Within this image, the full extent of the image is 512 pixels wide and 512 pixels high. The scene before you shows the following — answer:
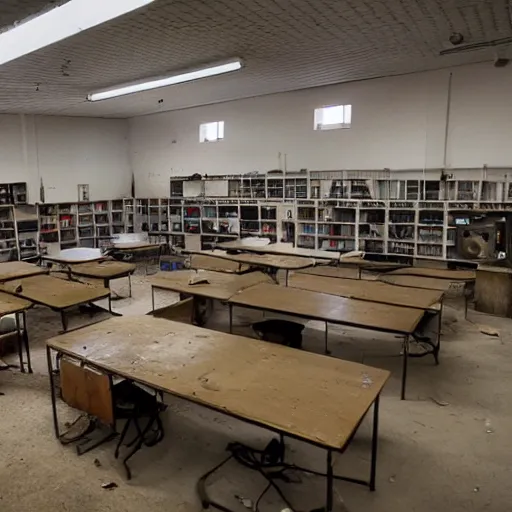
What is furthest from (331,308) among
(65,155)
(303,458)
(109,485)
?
(65,155)

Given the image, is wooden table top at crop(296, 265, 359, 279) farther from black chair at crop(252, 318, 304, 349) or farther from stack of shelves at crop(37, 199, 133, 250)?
stack of shelves at crop(37, 199, 133, 250)

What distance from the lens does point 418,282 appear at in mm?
5422

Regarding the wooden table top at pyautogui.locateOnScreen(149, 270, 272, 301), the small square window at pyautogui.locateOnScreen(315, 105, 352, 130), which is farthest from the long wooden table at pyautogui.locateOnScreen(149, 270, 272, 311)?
the small square window at pyautogui.locateOnScreen(315, 105, 352, 130)

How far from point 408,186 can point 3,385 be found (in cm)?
659

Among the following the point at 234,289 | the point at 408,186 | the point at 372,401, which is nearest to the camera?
the point at 372,401

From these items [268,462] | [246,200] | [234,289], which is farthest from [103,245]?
[268,462]

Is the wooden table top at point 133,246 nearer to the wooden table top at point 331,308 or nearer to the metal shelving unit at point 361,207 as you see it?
the metal shelving unit at point 361,207

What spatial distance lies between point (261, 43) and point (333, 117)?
369 centimetres

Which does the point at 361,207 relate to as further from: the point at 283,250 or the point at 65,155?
the point at 65,155

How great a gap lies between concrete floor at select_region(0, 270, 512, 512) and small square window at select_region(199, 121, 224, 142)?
705cm

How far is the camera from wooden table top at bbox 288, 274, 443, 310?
4348mm

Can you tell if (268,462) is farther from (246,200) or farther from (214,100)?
(214,100)

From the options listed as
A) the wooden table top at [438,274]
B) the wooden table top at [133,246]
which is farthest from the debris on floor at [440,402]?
the wooden table top at [133,246]

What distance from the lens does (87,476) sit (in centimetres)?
289
